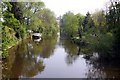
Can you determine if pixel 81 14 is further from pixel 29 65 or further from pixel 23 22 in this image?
pixel 29 65

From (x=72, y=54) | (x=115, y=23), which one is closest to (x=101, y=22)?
(x=72, y=54)

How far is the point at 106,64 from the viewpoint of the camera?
17156 millimetres

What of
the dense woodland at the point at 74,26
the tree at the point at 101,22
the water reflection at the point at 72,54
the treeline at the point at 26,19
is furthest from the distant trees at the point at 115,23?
the treeline at the point at 26,19

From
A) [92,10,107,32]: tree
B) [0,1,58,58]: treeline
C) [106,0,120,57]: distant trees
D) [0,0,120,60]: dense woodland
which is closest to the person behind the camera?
[106,0,120,57]: distant trees

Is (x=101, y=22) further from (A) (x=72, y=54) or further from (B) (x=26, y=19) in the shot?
(B) (x=26, y=19)

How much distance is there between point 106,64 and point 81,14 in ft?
115

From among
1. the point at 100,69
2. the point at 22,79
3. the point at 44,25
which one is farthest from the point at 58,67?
the point at 44,25

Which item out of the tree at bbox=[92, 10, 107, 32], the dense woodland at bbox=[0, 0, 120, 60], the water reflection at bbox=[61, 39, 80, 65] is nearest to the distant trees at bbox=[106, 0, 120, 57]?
the dense woodland at bbox=[0, 0, 120, 60]

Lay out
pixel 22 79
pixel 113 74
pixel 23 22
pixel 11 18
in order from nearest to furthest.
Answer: pixel 22 79 < pixel 113 74 < pixel 11 18 < pixel 23 22

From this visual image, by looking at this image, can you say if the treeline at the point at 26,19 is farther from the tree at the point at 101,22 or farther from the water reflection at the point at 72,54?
the tree at the point at 101,22

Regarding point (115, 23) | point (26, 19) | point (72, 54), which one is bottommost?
point (72, 54)

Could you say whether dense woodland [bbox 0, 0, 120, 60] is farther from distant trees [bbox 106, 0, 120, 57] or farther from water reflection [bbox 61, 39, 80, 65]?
water reflection [bbox 61, 39, 80, 65]

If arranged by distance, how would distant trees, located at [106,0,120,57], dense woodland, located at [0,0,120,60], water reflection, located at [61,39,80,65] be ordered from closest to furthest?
distant trees, located at [106,0,120,57] < dense woodland, located at [0,0,120,60] < water reflection, located at [61,39,80,65]

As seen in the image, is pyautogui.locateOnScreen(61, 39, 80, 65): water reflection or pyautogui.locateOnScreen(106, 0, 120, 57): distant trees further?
pyautogui.locateOnScreen(61, 39, 80, 65): water reflection
